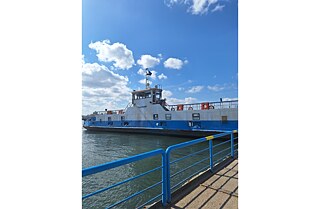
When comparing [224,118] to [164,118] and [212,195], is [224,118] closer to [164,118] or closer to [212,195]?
[164,118]

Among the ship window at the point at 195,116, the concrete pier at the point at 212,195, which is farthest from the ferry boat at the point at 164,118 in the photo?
the concrete pier at the point at 212,195

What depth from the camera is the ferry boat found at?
10.2 meters

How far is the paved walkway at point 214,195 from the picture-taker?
1.52 meters

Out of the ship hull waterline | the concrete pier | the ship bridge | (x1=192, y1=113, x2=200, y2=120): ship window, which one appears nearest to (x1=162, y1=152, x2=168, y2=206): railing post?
the concrete pier

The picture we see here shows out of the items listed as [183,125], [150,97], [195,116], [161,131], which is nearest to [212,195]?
[195,116]

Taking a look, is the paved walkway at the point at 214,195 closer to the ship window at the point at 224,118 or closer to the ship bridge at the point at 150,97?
the ship window at the point at 224,118

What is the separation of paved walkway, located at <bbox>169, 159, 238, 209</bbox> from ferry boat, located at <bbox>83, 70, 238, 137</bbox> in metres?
8.12

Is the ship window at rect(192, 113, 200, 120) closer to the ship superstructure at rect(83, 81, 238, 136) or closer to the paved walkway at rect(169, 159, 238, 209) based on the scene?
the ship superstructure at rect(83, 81, 238, 136)

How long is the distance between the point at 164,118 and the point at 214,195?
36.5ft

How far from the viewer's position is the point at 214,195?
1.68m

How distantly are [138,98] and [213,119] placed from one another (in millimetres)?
7162
